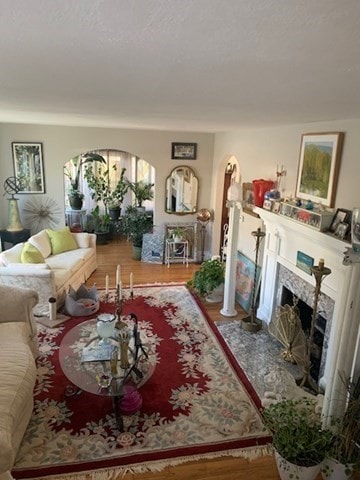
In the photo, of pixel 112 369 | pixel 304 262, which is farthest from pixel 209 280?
pixel 112 369

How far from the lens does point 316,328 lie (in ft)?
12.2

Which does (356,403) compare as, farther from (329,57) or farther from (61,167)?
(61,167)

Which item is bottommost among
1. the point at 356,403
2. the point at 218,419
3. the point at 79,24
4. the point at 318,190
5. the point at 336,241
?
the point at 218,419

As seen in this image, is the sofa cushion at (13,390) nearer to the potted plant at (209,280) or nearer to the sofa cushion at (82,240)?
the potted plant at (209,280)

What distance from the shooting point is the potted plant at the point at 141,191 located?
8.29m

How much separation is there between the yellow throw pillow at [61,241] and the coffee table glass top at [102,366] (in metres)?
2.52

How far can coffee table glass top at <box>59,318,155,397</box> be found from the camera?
294cm

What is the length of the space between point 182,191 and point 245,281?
265 cm

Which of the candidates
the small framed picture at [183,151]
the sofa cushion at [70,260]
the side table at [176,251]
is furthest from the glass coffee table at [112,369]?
the small framed picture at [183,151]

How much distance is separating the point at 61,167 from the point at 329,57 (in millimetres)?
6322

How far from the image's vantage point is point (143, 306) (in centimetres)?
508

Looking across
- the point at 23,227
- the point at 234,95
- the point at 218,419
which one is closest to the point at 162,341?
the point at 218,419

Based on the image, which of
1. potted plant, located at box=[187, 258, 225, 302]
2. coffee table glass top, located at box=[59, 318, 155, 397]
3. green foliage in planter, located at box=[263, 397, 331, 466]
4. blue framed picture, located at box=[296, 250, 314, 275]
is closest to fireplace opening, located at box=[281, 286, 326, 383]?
blue framed picture, located at box=[296, 250, 314, 275]

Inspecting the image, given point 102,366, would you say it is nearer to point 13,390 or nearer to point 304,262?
point 13,390
